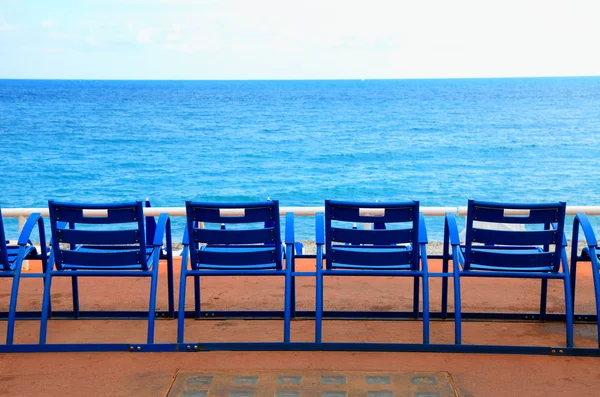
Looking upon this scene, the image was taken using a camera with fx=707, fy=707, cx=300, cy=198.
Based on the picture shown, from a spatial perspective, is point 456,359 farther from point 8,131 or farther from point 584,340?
point 8,131

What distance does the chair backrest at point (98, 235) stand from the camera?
4.44 m

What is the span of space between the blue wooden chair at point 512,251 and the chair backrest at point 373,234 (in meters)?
0.34

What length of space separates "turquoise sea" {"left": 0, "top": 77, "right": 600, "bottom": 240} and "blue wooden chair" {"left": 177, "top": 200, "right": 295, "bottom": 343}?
56.5 feet

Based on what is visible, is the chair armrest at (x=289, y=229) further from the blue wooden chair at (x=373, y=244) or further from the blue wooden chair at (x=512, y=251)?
the blue wooden chair at (x=512, y=251)

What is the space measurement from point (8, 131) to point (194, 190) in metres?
32.9

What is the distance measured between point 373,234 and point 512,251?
967 mm

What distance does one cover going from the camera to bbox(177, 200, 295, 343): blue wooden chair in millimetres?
4492

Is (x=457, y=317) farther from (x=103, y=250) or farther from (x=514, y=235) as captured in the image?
(x=103, y=250)

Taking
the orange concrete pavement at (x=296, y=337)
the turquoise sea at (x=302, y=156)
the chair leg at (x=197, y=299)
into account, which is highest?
the turquoise sea at (x=302, y=156)

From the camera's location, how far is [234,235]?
179 inches

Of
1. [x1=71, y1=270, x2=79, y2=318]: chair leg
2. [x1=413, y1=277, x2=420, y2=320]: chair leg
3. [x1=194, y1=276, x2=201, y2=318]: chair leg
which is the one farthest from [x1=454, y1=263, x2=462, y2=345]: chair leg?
[x1=71, y1=270, x2=79, y2=318]: chair leg

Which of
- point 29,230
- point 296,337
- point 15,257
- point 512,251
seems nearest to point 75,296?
point 15,257

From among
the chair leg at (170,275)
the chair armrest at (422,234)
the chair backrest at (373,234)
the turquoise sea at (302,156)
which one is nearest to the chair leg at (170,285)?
the chair leg at (170,275)

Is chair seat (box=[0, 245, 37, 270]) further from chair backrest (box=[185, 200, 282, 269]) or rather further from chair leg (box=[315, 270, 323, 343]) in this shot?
chair leg (box=[315, 270, 323, 343])
